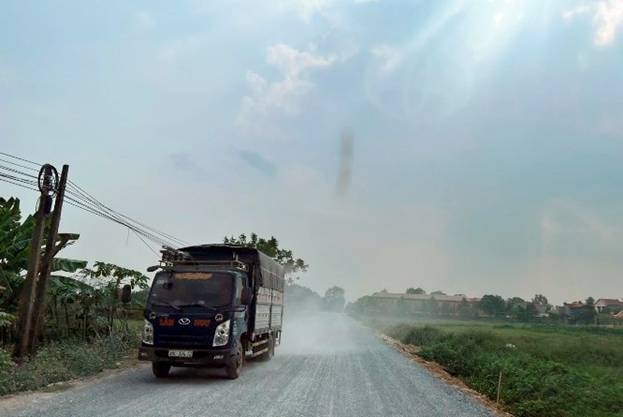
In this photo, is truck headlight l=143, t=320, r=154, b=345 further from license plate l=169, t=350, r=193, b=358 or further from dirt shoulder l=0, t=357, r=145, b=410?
dirt shoulder l=0, t=357, r=145, b=410

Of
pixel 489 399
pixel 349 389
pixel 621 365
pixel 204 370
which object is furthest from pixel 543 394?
pixel 621 365

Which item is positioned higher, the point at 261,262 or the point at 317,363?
the point at 261,262

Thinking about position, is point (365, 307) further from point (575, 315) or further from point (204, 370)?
point (204, 370)

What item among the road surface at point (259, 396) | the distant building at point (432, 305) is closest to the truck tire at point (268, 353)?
the road surface at point (259, 396)

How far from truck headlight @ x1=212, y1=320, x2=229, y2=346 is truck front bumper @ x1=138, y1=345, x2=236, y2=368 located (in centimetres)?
17

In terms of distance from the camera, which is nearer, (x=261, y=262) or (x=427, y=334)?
(x=261, y=262)

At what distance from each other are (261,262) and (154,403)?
6.76 m

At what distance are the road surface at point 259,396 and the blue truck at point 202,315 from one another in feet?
1.94

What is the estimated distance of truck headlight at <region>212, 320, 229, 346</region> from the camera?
12641 mm

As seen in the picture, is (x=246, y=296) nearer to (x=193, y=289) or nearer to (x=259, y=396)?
(x=193, y=289)

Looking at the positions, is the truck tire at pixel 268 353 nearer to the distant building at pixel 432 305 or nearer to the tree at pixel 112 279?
the tree at pixel 112 279

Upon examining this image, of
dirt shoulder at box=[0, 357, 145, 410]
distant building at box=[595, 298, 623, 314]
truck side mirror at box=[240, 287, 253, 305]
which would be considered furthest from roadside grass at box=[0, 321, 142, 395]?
distant building at box=[595, 298, 623, 314]

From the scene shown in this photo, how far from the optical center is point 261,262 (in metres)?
16.0

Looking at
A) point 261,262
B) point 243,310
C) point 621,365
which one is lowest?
point 621,365
